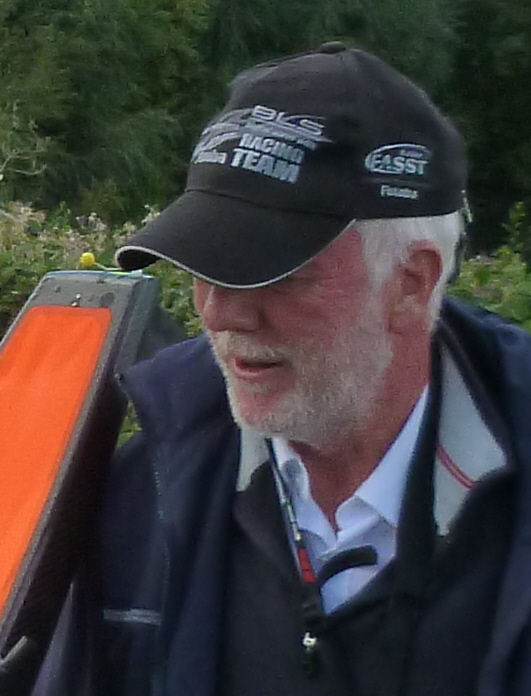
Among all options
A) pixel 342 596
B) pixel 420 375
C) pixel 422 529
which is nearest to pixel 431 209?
pixel 420 375

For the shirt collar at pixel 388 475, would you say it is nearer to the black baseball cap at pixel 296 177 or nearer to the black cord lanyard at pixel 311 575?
the black cord lanyard at pixel 311 575

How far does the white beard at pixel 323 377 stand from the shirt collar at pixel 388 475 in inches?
2.6

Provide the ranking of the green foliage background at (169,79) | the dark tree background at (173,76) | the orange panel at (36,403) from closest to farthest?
the orange panel at (36,403) → the green foliage background at (169,79) → the dark tree background at (173,76)

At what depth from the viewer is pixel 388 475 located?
1.81m

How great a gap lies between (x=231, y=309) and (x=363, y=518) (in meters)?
0.34

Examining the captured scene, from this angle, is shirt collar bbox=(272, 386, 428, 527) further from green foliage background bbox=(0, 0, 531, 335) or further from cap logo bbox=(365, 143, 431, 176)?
green foliage background bbox=(0, 0, 531, 335)

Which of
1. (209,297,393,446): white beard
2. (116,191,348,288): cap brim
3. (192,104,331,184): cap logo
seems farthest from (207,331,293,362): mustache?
(192,104,331,184): cap logo

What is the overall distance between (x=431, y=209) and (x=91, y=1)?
15942 millimetres

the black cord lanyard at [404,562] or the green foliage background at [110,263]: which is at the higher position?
the black cord lanyard at [404,562]

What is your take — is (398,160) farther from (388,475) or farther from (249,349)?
(388,475)

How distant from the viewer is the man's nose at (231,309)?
5.66 feet

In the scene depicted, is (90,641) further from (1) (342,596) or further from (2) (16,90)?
(2) (16,90)

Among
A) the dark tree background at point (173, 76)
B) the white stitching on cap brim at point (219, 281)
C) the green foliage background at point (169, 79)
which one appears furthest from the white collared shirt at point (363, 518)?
the dark tree background at point (173, 76)

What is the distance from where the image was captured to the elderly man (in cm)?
169
